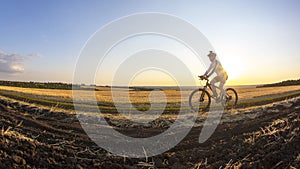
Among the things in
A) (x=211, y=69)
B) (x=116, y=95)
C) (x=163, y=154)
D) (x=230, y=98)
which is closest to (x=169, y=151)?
(x=163, y=154)

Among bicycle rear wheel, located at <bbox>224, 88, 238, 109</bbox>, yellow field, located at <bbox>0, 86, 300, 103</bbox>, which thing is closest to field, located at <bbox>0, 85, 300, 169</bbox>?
bicycle rear wheel, located at <bbox>224, 88, 238, 109</bbox>

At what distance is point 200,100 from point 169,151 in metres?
8.24

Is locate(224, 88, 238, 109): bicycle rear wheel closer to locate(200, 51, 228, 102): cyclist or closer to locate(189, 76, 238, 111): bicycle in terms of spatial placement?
locate(189, 76, 238, 111): bicycle

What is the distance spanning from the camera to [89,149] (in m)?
8.72

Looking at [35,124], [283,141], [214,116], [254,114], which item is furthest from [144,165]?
[254,114]

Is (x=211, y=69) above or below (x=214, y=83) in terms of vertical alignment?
above

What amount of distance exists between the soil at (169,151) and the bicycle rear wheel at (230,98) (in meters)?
5.56

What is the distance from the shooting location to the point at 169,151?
29.6 ft

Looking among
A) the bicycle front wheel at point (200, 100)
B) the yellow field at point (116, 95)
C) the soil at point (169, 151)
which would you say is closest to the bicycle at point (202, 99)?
the bicycle front wheel at point (200, 100)

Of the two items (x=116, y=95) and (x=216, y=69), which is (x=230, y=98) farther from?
(x=116, y=95)

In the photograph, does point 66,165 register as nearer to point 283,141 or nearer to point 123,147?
point 123,147

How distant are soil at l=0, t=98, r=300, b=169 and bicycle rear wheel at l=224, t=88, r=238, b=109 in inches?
219

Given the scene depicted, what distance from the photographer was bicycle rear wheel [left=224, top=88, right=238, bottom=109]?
17.5 m

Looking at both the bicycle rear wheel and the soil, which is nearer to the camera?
the soil
